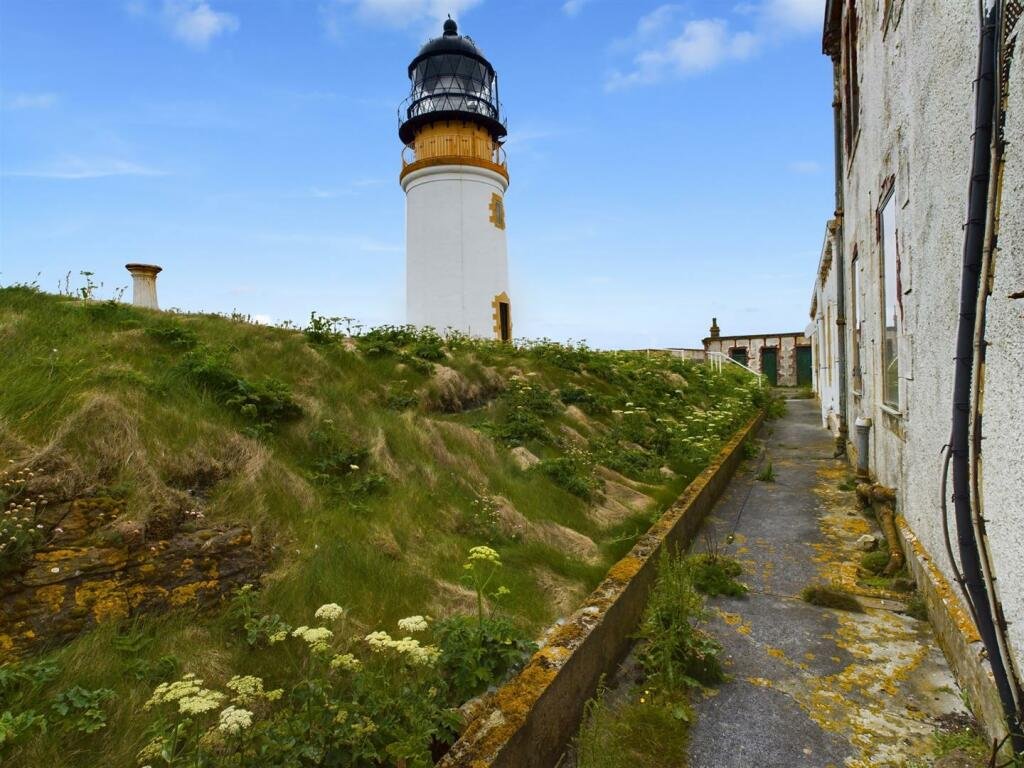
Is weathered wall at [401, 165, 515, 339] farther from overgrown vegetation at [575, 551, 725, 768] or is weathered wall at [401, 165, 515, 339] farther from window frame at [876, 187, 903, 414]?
overgrown vegetation at [575, 551, 725, 768]

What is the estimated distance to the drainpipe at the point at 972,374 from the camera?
2479mm

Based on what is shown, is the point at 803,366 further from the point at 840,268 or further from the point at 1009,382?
the point at 1009,382

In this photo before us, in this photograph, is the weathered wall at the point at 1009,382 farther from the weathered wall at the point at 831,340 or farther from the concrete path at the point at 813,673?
the weathered wall at the point at 831,340

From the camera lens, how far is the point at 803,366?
30.1 meters

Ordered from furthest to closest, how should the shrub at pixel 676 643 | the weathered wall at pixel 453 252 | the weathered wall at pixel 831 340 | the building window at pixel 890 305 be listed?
the weathered wall at pixel 453 252, the weathered wall at pixel 831 340, the building window at pixel 890 305, the shrub at pixel 676 643

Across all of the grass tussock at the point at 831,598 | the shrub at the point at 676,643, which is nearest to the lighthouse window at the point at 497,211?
the grass tussock at the point at 831,598

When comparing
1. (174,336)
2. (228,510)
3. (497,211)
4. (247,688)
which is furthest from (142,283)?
(497,211)

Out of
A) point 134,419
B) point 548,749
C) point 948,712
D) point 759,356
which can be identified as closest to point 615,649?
point 548,749

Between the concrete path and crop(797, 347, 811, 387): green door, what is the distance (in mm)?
26980

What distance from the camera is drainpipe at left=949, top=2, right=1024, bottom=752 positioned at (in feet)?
8.13

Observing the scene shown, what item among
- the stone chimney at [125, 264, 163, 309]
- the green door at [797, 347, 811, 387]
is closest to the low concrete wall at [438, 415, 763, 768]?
the stone chimney at [125, 264, 163, 309]

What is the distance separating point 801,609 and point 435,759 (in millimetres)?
→ 3174

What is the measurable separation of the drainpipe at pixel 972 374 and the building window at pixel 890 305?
262 cm

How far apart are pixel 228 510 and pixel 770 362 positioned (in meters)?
32.1
